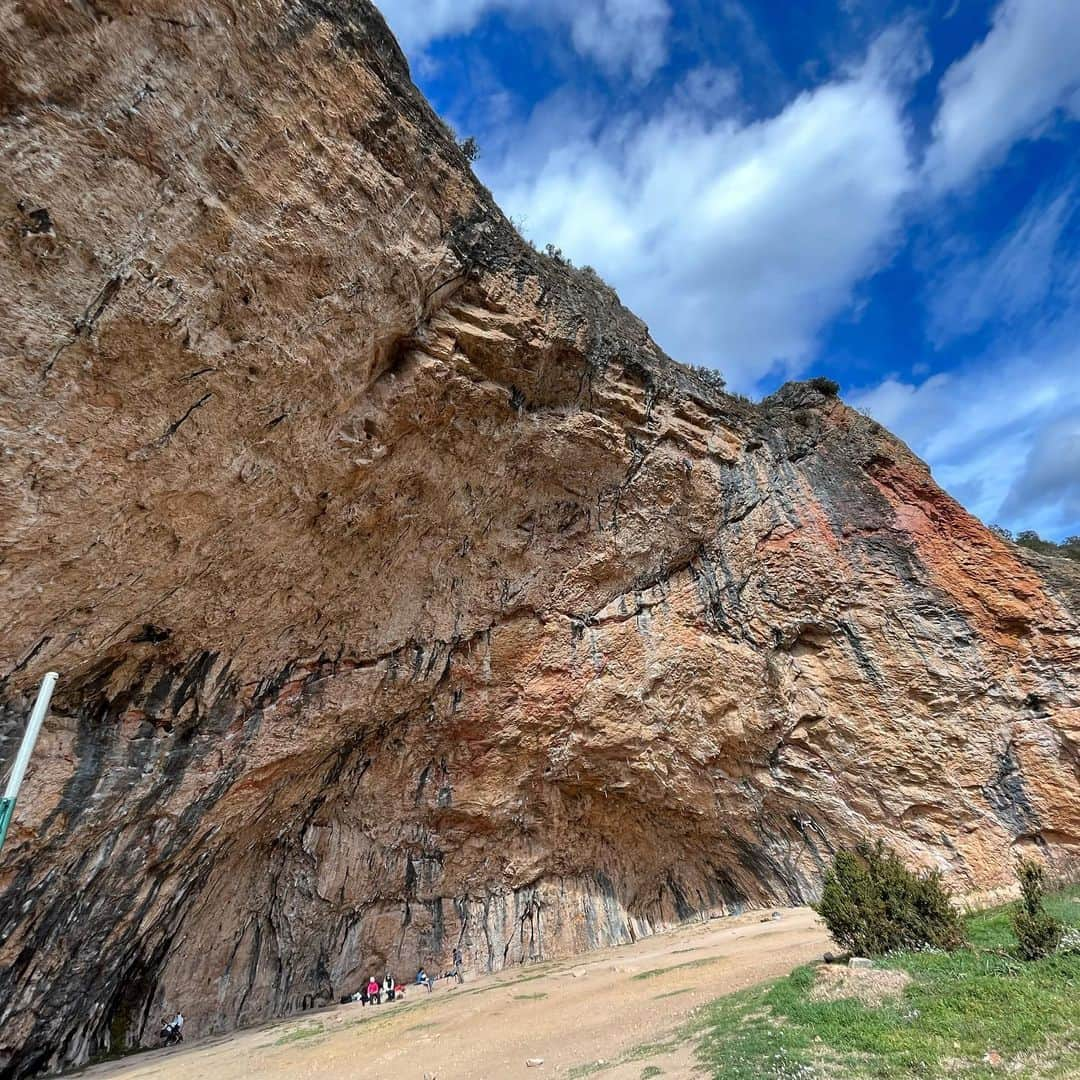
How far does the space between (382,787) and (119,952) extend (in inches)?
248

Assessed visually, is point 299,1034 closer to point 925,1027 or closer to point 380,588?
point 380,588

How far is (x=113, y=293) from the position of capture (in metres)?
8.91

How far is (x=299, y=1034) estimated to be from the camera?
472 inches

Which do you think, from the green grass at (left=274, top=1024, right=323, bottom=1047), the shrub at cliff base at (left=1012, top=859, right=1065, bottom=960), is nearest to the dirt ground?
the green grass at (left=274, top=1024, right=323, bottom=1047)

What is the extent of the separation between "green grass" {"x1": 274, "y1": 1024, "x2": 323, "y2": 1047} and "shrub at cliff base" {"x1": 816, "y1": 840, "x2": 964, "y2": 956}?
33.5 feet

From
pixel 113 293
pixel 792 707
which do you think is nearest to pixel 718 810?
pixel 792 707

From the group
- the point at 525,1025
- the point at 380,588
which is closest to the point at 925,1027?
the point at 525,1025

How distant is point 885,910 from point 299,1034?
11.5 meters

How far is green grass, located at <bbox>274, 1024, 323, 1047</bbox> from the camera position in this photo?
11492 mm

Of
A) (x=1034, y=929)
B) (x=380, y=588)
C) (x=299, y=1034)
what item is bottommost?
(x=299, y=1034)

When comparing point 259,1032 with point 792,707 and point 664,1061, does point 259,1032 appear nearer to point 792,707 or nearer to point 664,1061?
point 664,1061

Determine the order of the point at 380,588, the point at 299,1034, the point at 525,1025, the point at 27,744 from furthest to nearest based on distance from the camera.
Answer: the point at 380,588, the point at 299,1034, the point at 525,1025, the point at 27,744

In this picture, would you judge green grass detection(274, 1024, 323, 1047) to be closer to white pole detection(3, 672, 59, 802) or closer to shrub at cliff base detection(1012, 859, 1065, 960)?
white pole detection(3, 672, 59, 802)

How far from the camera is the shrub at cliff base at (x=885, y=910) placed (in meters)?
7.75
